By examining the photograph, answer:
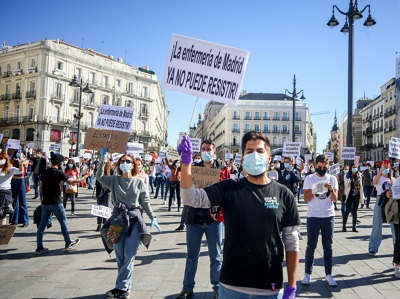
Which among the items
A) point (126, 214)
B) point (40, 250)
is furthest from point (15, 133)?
point (126, 214)

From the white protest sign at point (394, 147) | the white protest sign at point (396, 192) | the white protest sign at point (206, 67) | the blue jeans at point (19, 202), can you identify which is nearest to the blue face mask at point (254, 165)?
the white protest sign at point (206, 67)

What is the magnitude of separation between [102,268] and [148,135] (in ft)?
184

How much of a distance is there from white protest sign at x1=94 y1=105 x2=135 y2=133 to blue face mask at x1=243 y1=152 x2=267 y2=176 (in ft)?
18.3

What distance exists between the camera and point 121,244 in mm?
4340

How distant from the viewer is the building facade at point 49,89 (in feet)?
157

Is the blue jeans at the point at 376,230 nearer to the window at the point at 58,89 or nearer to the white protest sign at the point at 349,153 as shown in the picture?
the white protest sign at the point at 349,153

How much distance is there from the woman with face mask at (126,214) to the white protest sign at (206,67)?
A: 140 cm

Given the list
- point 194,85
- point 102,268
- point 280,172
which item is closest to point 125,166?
point 194,85

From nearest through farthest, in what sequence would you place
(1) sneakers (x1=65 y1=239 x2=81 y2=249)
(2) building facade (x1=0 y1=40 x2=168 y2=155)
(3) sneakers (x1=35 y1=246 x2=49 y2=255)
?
(3) sneakers (x1=35 y1=246 x2=49 y2=255) → (1) sneakers (x1=65 y1=239 x2=81 y2=249) → (2) building facade (x1=0 y1=40 x2=168 y2=155)

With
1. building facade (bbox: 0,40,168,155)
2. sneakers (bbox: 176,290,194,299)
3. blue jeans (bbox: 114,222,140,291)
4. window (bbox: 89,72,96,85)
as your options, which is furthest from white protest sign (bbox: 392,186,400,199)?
window (bbox: 89,72,96,85)

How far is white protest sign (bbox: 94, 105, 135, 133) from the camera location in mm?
7691

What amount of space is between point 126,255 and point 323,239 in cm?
279

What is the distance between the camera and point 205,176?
4.37 meters

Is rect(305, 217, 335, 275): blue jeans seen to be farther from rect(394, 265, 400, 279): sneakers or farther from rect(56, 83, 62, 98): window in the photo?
rect(56, 83, 62, 98): window
